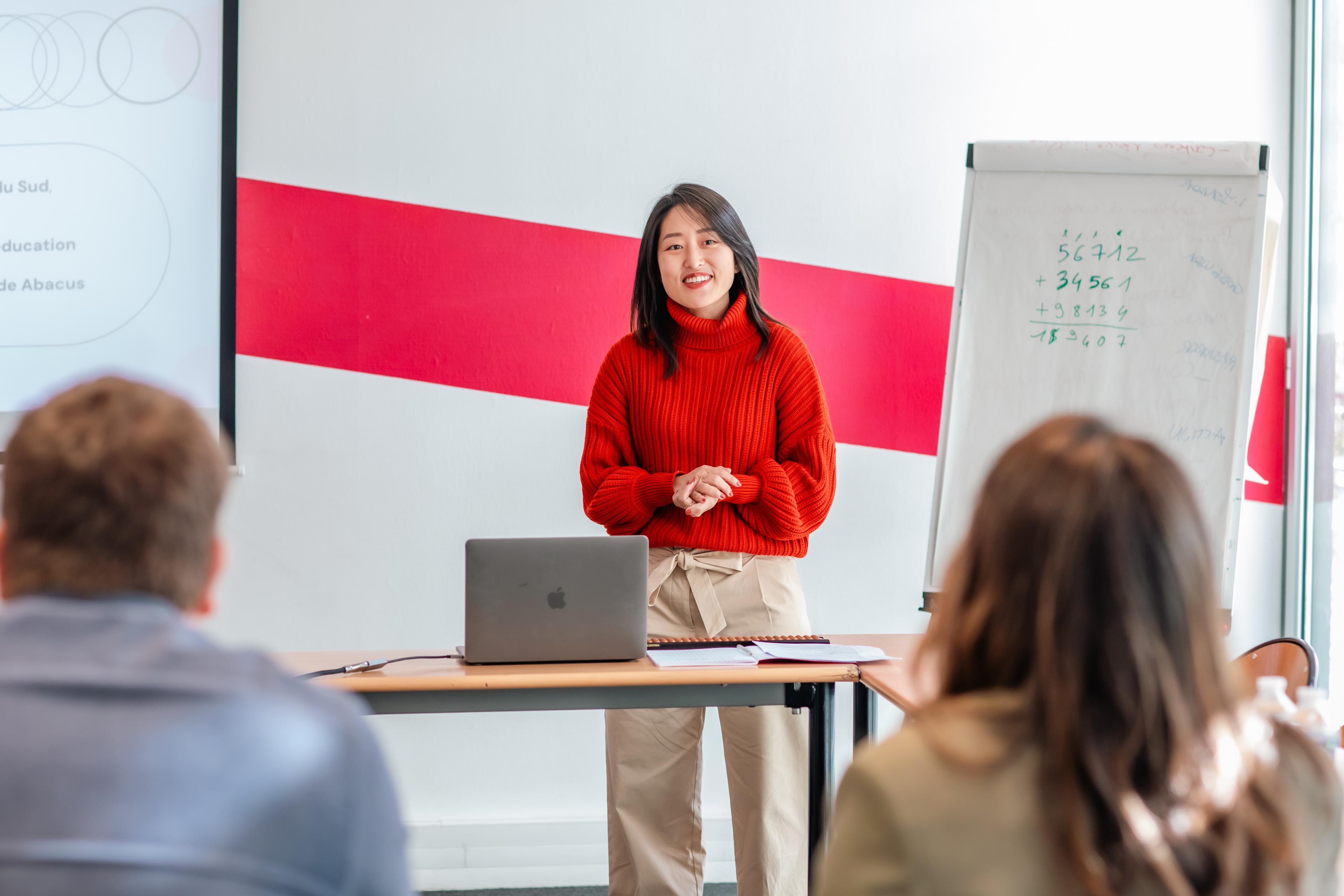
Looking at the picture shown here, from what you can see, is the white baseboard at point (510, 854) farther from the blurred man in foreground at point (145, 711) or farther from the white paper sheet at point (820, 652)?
the blurred man in foreground at point (145, 711)

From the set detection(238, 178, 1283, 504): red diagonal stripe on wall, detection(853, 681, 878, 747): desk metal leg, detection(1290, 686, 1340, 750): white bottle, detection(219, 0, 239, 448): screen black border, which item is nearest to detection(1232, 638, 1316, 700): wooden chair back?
detection(1290, 686, 1340, 750): white bottle

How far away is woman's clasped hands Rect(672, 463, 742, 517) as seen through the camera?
2377 millimetres

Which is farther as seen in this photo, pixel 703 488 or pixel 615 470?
pixel 615 470

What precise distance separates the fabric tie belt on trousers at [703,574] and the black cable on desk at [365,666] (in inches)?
19.4

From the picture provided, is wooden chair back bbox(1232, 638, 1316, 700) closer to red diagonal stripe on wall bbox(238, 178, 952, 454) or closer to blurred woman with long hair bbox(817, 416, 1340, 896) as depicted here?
red diagonal stripe on wall bbox(238, 178, 952, 454)

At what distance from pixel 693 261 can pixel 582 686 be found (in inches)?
41.2

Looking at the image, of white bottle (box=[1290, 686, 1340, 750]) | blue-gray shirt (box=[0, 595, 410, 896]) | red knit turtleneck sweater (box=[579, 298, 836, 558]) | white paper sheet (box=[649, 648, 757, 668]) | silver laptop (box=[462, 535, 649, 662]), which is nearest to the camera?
blue-gray shirt (box=[0, 595, 410, 896])

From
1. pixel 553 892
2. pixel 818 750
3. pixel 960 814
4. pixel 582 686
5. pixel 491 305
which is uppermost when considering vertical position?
pixel 491 305

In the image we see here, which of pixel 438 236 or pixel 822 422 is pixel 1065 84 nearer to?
pixel 822 422

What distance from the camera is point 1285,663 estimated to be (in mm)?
2141

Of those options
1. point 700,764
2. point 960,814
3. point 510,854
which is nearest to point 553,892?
point 510,854

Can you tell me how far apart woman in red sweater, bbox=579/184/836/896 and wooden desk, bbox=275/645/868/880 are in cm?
32

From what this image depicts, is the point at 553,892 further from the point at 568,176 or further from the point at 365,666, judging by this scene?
the point at 568,176

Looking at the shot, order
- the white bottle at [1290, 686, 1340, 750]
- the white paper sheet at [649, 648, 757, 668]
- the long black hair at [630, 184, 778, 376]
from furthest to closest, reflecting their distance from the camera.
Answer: the long black hair at [630, 184, 778, 376] → the white paper sheet at [649, 648, 757, 668] → the white bottle at [1290, 686, 1340, 750]
